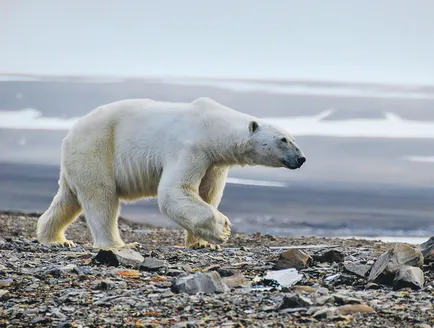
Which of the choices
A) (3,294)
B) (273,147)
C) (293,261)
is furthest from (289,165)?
(3,294)

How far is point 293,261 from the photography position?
770 cm

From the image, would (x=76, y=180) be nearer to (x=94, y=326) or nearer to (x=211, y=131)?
(x=211, y=131)

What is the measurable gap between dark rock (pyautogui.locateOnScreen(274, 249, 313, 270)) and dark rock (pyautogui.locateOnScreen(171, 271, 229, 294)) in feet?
3.97

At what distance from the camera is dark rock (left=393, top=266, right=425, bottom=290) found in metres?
6.72

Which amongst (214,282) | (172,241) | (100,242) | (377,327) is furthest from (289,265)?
(172,241)

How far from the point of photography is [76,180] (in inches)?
421

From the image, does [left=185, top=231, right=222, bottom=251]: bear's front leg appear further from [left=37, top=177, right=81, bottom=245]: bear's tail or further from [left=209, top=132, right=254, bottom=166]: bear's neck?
[left=37, top=177, right=81, bottom=245]: bear's tail

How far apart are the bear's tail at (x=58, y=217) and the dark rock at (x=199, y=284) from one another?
5025mm

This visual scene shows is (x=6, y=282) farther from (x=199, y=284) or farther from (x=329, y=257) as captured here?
(x=329, y=257)

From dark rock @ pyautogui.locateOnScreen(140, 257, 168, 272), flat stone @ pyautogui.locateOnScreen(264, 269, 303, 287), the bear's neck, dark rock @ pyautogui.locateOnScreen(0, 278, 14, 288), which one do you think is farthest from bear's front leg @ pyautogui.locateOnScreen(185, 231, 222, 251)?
dark rock @ pyautogui.locateOnScreen(0, 278, 14, 288)

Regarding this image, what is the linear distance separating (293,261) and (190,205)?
2281mm

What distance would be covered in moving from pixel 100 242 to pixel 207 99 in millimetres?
2141

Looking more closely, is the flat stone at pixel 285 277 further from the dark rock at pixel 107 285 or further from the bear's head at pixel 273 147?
the bear's head at pixel 273 147

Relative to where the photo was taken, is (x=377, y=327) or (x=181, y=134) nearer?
(x=377, y=327)
